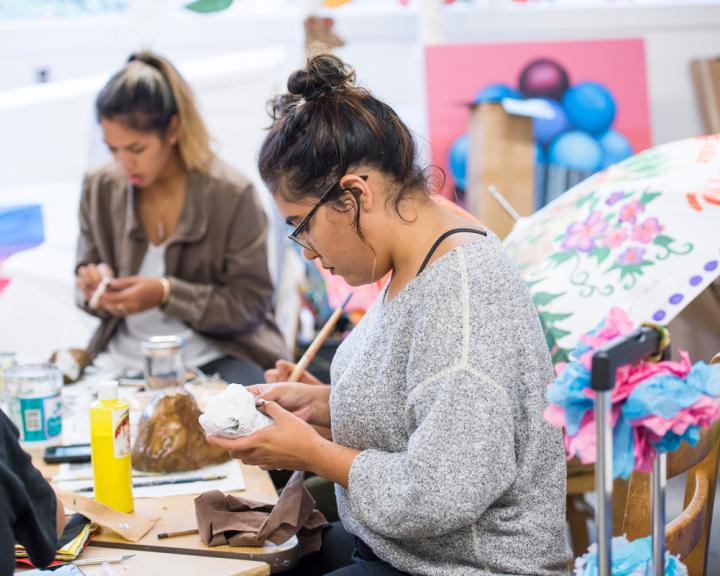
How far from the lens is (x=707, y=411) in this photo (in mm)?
923

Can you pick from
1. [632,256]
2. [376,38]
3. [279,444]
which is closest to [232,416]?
[279,444]

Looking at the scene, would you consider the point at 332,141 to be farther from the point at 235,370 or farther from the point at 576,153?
the point at 576,153

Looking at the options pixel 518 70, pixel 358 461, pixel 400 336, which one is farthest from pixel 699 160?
pixel 518 70

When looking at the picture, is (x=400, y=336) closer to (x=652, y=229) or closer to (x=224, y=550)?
(x=224, y=550)

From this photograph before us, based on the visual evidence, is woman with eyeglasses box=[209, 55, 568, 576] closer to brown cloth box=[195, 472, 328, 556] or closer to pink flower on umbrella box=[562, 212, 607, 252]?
brown cloth box=[195, 472, 328, 556]

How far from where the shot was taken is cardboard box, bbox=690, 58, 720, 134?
438cm

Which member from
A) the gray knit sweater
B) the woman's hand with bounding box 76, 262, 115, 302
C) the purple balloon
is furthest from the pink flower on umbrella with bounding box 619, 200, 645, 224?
the purple balloon

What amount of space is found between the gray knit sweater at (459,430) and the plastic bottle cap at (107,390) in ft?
1.31

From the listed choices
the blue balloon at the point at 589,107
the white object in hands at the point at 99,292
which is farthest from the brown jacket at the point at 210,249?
the blue balloon at the point at 589,107

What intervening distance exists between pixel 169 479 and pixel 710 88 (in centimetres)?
371

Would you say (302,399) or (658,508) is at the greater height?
(658,508)

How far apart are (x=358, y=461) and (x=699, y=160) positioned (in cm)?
113

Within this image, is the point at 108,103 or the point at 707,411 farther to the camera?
the point at 108,103

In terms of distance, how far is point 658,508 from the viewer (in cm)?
96
